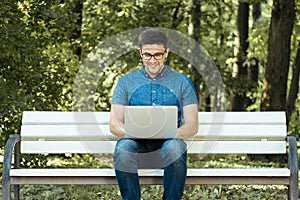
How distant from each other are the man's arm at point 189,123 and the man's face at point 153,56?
325 millimetres

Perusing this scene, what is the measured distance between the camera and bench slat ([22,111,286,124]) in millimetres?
5469

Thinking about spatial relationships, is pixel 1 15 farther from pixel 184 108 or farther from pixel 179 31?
pixel 179 31

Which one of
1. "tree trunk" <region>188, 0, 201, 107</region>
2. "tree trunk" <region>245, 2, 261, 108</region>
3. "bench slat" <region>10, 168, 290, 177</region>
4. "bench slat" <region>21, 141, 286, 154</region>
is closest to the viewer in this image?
"bench slat" <region>10, 168, 290, 177</region>

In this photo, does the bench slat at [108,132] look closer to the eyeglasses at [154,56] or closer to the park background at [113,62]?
the eyeglasses at [154,56]

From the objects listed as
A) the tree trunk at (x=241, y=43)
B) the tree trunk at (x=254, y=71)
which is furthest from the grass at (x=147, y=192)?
the tree trunk at (x=241, y=43)

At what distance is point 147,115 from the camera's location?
15.5 ft

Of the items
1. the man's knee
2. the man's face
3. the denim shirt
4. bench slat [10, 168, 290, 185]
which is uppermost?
the man's face

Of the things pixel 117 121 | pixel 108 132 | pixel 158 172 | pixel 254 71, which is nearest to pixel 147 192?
pixel 108 132

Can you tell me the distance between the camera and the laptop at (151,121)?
15.5 ft

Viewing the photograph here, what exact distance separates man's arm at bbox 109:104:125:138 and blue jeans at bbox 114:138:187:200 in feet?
0.48

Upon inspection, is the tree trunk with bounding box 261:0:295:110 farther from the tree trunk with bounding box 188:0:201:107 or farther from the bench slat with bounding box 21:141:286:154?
the bench slat with bounding box 21:141:286:154

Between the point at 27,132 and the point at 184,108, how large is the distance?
119 cm

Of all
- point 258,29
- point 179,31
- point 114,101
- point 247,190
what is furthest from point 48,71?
point 179,31

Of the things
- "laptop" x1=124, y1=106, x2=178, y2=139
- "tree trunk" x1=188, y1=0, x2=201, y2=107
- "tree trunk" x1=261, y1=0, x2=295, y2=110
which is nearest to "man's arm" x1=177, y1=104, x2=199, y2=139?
"laptop" x1=124, y1=106, x2=178, y2=139
